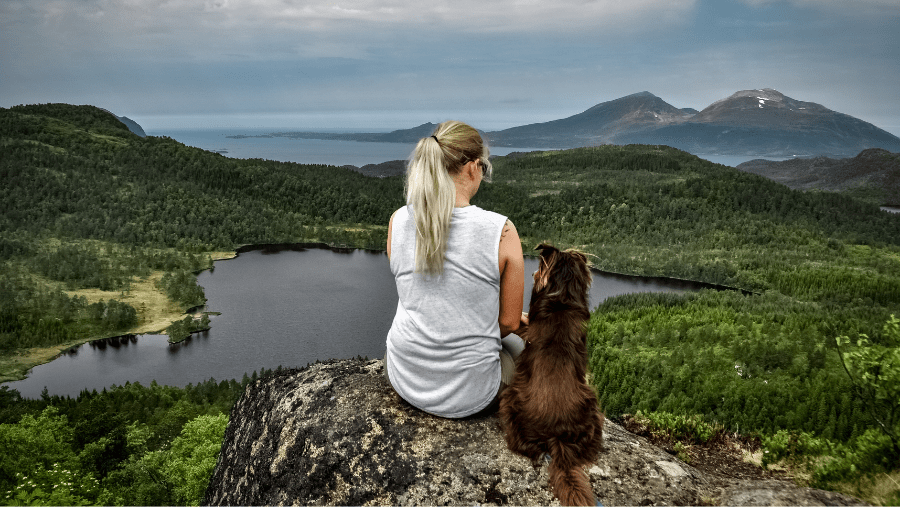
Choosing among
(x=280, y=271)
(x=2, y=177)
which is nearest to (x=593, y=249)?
(x=280, y=271)

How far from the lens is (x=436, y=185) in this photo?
562 cm

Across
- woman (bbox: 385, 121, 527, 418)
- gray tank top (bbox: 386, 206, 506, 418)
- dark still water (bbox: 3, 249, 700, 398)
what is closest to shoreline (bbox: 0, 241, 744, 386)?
dark still water (bbox: 3, 249, 700, 398)

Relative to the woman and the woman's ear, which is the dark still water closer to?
the woman

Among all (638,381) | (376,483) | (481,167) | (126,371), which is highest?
(481,167)

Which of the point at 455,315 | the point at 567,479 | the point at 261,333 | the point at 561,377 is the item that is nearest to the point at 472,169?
the point at 455,315

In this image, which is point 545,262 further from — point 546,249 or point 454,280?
point 454,280

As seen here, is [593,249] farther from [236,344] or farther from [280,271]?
[236,344]

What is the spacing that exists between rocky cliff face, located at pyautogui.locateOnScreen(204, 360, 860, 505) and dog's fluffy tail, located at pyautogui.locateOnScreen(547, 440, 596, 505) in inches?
20.2

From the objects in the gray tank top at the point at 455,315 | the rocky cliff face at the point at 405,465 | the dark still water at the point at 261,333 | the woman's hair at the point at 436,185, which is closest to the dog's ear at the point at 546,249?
the gray tank top at the point at 455,315

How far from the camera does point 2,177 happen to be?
88.4m

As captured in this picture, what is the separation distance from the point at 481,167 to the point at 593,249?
255 ft

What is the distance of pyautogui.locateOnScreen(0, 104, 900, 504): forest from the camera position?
17.3 m

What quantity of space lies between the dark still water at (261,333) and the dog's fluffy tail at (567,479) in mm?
32375

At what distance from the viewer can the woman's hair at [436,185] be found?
220 inches
